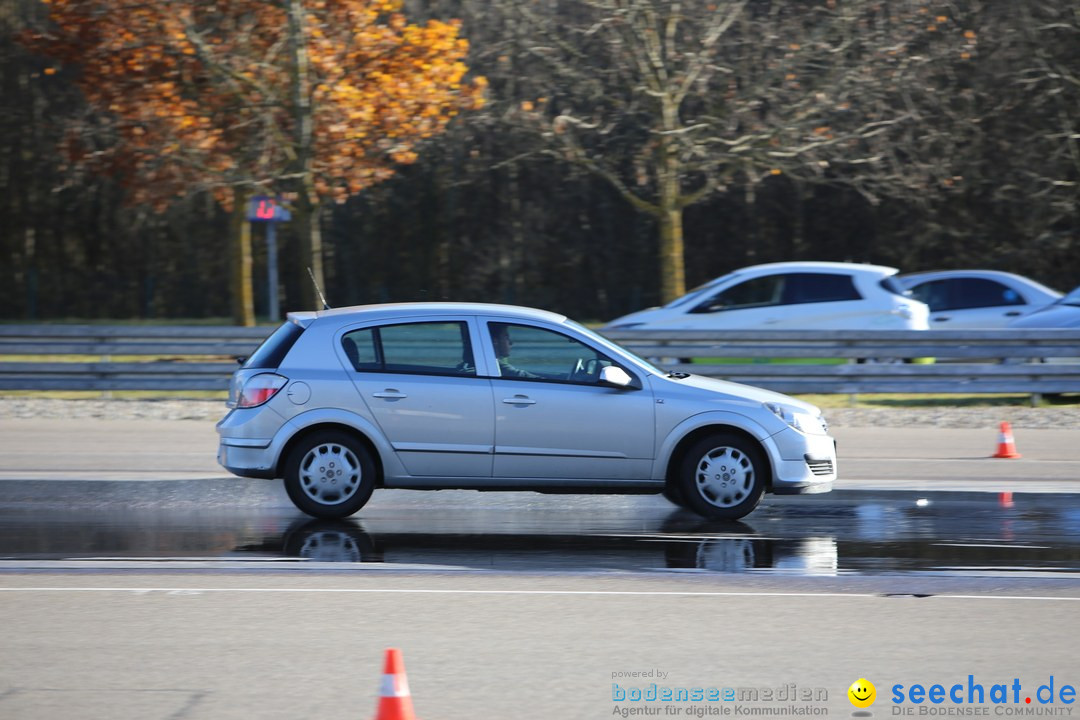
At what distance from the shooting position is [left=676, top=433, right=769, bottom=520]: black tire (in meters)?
9.74

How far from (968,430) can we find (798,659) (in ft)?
33.1

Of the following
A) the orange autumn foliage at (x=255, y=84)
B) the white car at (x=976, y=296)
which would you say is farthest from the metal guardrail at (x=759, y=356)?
the orange autumn foliage at (x=255, y=84)

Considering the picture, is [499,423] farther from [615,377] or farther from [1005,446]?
[1005,446]

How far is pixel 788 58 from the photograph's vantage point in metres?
22.8

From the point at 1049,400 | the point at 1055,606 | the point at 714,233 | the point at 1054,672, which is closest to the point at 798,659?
the point at 1054,672

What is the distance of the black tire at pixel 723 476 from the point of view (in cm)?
974

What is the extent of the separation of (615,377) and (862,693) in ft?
13.9

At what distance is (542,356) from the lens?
9828 mm

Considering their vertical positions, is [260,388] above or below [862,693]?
above

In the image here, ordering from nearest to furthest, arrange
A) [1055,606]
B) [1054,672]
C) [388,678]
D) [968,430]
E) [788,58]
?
[388,678] < [1054,672] < [1055,606] < [968,430] < [788,58]

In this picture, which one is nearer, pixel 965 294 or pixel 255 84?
pixel 255 84

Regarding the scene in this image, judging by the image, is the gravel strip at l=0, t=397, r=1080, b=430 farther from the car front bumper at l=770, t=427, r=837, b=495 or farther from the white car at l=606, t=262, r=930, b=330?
the car front bumper at l=770, t=427, r=837, b=495

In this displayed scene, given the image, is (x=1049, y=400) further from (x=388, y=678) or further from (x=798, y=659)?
(x=388, y=678)

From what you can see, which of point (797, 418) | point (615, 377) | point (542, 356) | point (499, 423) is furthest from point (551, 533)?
point (797, 418)
